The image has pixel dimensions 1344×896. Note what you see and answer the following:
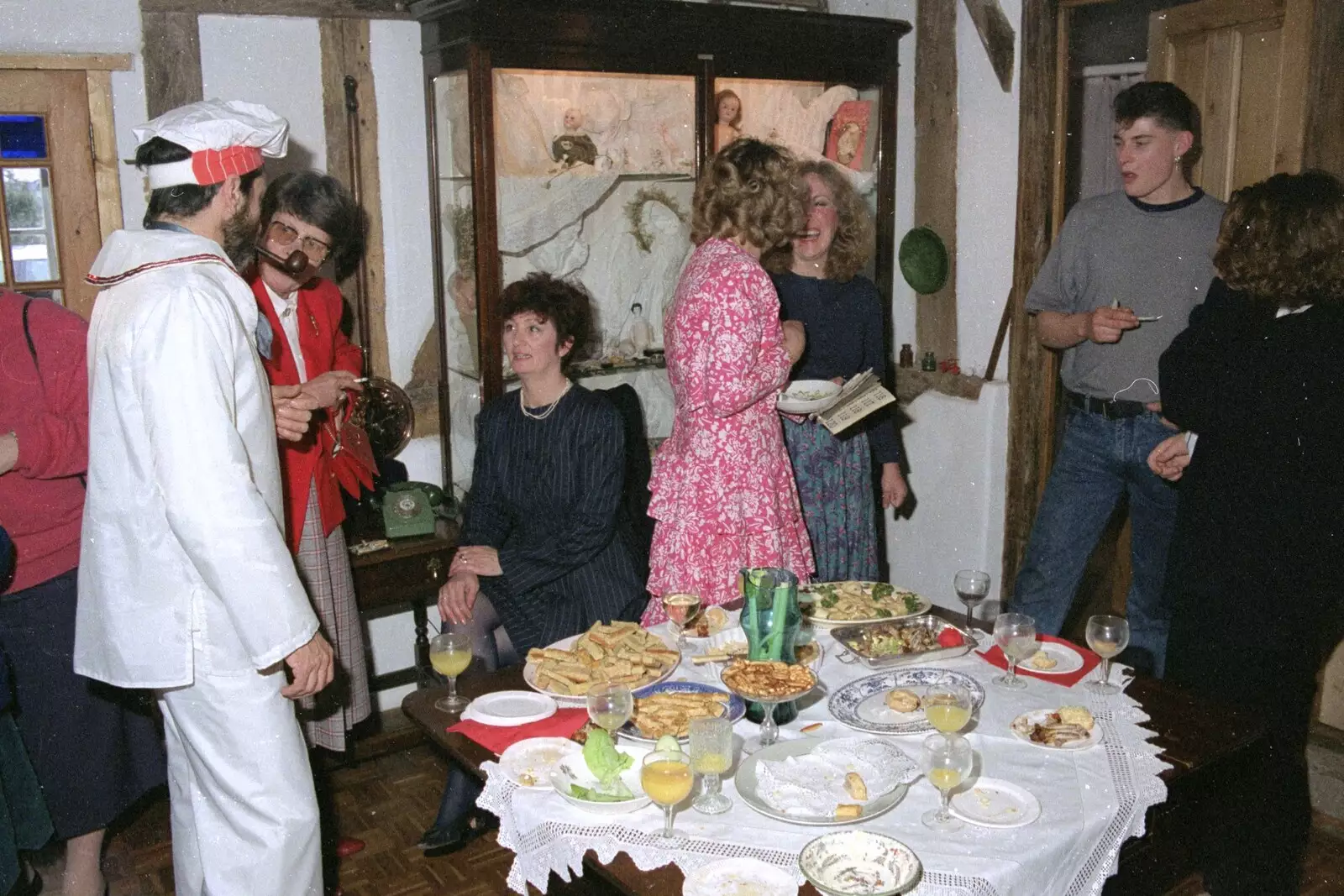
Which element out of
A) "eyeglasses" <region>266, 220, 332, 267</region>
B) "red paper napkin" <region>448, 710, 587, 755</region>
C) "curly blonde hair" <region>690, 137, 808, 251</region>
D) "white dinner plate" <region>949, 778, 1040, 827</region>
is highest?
"curly blonde hair" <region>690, 137, 808, 251</region>

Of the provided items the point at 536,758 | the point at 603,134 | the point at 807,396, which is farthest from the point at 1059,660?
the point at 603,134

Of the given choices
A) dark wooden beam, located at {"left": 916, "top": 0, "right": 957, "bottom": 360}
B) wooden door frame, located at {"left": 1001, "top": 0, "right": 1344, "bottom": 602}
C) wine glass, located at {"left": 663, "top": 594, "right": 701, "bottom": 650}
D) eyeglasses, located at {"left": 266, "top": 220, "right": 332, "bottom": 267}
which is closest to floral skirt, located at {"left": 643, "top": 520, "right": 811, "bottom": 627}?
wine glass, located at {"left": 663, "top": 594, "right": 701, "bottom": 650}

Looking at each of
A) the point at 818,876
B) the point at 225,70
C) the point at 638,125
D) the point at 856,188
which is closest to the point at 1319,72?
the point at 856,188

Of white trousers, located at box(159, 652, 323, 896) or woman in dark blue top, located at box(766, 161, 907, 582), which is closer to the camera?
white trousers, located at box(159, 652, 323, 896)

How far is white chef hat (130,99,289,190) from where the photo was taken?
2.24 m

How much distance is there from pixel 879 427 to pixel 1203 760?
1896 millimetres

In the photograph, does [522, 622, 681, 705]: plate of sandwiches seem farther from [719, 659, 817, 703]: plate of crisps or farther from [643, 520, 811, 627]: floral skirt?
[643, 520, 811, 627]: floral skirt

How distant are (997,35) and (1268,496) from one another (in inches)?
86.0

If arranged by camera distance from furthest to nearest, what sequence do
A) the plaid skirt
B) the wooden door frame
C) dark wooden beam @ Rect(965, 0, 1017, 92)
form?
1. dark wooden beam @ Rect(965, 0, 1017, 92)
2. the wooden door frame
3. the plaid skirt

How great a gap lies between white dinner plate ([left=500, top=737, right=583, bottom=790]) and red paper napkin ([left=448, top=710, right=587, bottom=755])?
4 centimetres

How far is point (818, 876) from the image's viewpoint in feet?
5.43

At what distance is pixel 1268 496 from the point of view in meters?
2.53

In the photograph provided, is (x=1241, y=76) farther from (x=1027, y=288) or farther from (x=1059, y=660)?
(x=1059, y=660)

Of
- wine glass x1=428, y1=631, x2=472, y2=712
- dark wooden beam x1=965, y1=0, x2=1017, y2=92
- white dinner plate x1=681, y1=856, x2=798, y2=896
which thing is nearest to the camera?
white dinner plate x1=681, y1=856, x2=798, y2=896
